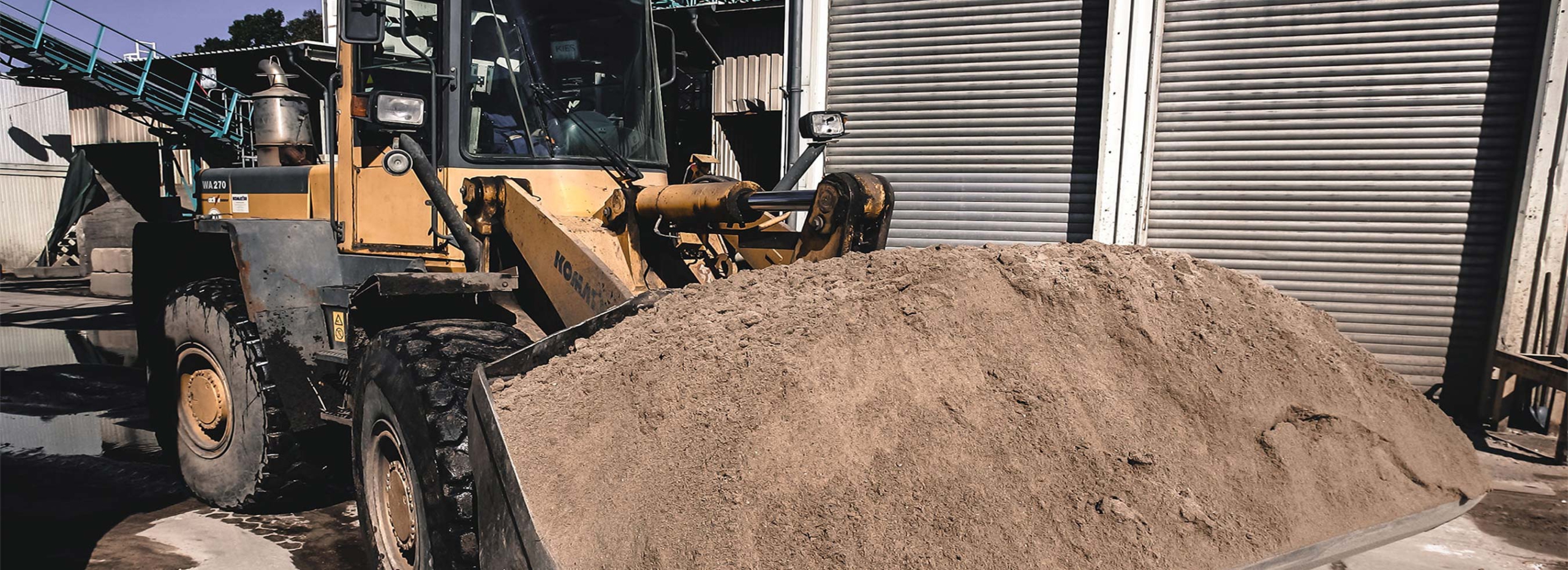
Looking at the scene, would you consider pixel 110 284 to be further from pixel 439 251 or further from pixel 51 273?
pixel 439 251

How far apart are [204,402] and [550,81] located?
9.72 ft

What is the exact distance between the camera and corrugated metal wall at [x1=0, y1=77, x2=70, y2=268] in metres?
21.5

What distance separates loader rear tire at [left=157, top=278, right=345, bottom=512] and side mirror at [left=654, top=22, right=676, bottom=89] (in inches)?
98.6

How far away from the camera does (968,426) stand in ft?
8.54

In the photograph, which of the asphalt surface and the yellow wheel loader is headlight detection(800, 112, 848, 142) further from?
the asphalt surface

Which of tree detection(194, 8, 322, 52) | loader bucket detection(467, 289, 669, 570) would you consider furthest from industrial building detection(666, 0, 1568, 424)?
tree detection(194, 8, 322, 52)

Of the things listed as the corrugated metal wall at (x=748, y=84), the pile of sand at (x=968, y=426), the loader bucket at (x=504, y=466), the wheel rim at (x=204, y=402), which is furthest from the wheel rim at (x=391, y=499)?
the corrugated metal wall at (x=748, y=84)

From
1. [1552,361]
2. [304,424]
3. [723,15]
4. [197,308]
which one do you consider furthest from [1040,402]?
[723,15]

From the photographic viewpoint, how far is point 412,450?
3219 mm

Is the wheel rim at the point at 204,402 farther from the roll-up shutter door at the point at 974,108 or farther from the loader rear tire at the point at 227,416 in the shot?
the roll-up shutter door at the point at 974,108

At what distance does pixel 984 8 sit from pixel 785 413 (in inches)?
293

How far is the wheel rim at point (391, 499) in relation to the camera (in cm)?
346

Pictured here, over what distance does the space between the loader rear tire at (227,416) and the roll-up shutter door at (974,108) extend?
244 inches

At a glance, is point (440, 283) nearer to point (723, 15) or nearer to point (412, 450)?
point (412, 450)
